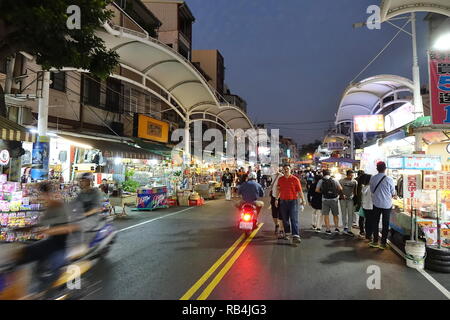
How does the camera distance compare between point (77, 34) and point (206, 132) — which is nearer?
point (77, 34)

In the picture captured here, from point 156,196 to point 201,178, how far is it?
8784mm

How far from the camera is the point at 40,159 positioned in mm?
9633

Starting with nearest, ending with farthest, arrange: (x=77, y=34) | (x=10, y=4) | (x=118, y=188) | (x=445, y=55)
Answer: (x=10, y=4), (x=77, y=34), (x=445, y=55), (x=118, y=188)

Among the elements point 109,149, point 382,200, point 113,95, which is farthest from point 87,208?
point 113,95

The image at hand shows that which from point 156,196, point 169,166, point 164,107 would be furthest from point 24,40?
point 164,107

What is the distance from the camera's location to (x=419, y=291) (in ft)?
14.3

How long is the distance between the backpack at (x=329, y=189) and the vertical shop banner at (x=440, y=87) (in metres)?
2.93

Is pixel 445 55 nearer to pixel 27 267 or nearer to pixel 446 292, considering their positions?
pixel 446 292

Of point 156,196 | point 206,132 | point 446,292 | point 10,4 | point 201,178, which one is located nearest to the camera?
point 446,292

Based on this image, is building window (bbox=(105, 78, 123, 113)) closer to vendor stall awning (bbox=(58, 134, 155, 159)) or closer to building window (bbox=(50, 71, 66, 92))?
building window (bbox=(50, 71, 66, 92))

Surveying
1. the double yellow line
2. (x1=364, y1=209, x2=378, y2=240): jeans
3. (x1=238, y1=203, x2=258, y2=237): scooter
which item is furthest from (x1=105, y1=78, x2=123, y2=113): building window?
(x1=364, y1=209, x2=378, y2=240): jeans

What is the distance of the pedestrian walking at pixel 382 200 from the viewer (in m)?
6.68

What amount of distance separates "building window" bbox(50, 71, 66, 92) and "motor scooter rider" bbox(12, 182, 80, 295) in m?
10.9

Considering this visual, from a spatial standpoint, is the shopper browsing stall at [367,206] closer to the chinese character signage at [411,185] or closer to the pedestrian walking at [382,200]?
the pedestrian walking at [382,200]
